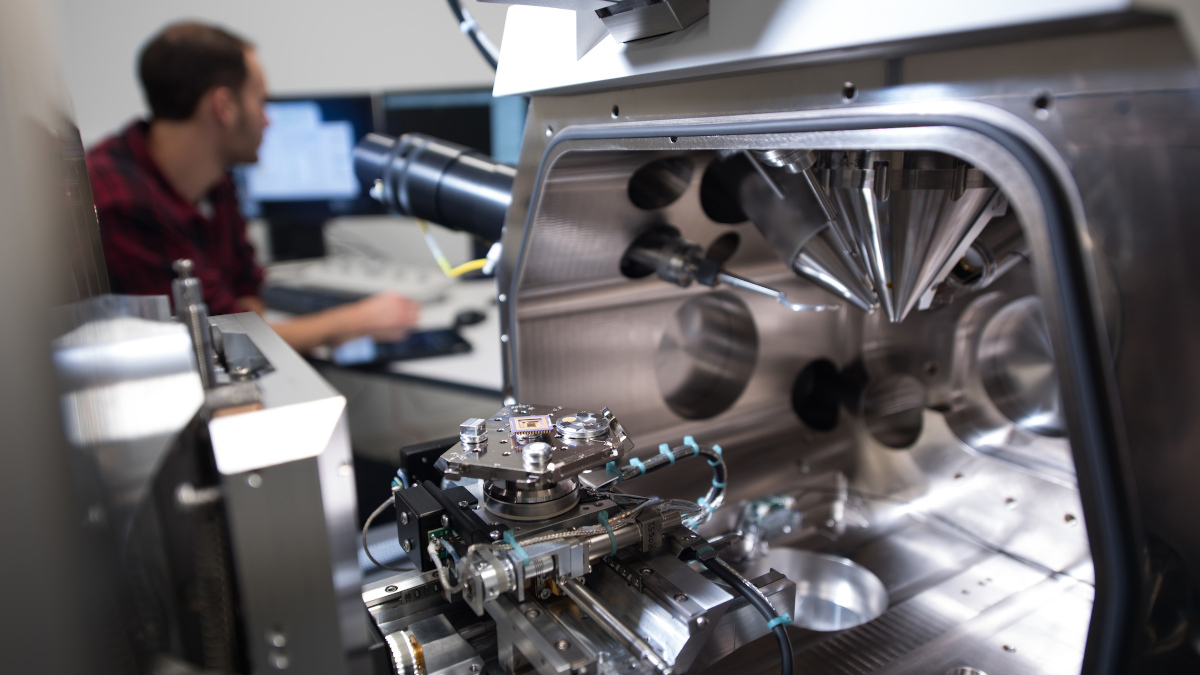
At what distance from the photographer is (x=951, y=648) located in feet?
2.68

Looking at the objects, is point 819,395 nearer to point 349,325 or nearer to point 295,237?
point 349,325

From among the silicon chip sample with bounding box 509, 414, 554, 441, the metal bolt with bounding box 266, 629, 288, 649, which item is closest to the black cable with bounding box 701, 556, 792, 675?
the silicon chip sample with bounding box 509, 414, 554, 441

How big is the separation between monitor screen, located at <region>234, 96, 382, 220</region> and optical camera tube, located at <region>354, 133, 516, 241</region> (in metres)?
1.24

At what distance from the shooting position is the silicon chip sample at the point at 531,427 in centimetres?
64

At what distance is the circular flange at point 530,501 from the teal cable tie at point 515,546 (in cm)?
4

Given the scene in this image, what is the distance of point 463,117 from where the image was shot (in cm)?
225

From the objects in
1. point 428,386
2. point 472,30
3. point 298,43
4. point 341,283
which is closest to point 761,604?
point 472,30

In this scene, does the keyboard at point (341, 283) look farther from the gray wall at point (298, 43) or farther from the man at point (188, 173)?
the gray wall at point (298, 43)

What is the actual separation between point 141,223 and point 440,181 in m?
1.04

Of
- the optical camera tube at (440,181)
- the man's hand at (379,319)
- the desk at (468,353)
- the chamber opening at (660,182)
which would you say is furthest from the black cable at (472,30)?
the man's hand at (379,319)

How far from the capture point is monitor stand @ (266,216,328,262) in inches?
98.3

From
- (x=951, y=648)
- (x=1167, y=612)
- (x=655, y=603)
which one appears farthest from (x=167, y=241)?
(x=1167, y=612)

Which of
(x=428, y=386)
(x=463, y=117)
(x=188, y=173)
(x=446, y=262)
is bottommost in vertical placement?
(x=428, y=386)

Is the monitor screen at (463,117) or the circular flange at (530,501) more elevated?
the monitor screen at (463,117)
